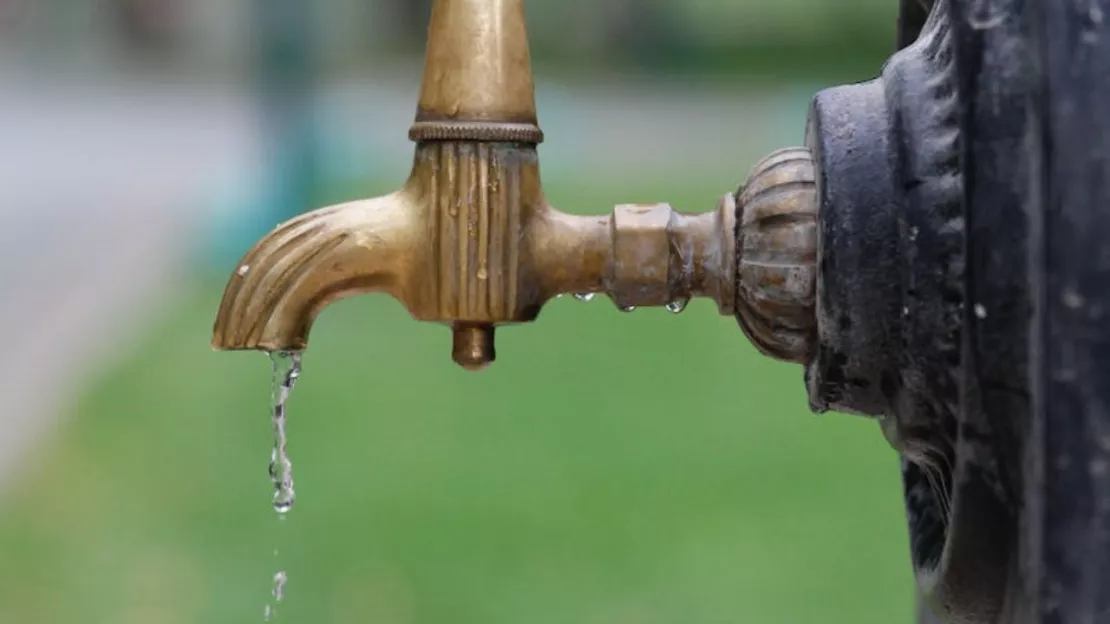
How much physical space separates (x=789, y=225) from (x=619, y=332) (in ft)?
7.70

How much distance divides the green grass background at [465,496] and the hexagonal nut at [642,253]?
1.27 metres

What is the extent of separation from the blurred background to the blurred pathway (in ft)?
0.05

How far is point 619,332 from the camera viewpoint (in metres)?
2.75

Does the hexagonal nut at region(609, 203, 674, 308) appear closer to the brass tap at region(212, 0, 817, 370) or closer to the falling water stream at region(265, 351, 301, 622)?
the brass tap at region(212, 0, 817, 370)

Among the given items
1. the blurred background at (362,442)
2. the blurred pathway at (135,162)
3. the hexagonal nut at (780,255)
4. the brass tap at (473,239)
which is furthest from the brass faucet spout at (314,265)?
the blurred pathway at (135,162)

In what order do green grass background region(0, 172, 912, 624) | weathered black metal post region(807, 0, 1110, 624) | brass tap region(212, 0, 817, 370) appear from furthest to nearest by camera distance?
green grass background region(0, 172, 912, 624)
brass tap region(212, 0, 817, 370)
weathered black metal post region(807, 0, 1110, 624)

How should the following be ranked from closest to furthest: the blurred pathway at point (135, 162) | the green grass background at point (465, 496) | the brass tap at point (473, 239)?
the brass tap at point (473, 239)
the green grass background at point (465, 496)
the blurred pathway at point (135, 162)

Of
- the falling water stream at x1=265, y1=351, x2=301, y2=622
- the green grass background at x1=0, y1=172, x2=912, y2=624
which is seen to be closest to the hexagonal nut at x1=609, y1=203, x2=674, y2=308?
the falling water stream at x1=265, y1=351, x2=301, y2=622

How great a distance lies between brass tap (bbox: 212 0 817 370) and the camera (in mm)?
439

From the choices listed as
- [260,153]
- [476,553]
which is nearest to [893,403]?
[476,553]

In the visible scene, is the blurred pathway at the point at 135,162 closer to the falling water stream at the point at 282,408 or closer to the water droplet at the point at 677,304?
the falling water stream at the point at 282,408

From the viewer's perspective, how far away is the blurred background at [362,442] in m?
1.75

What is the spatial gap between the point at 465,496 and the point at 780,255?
1.63m

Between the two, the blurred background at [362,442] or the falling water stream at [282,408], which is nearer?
the falling water stream at [282,408]
